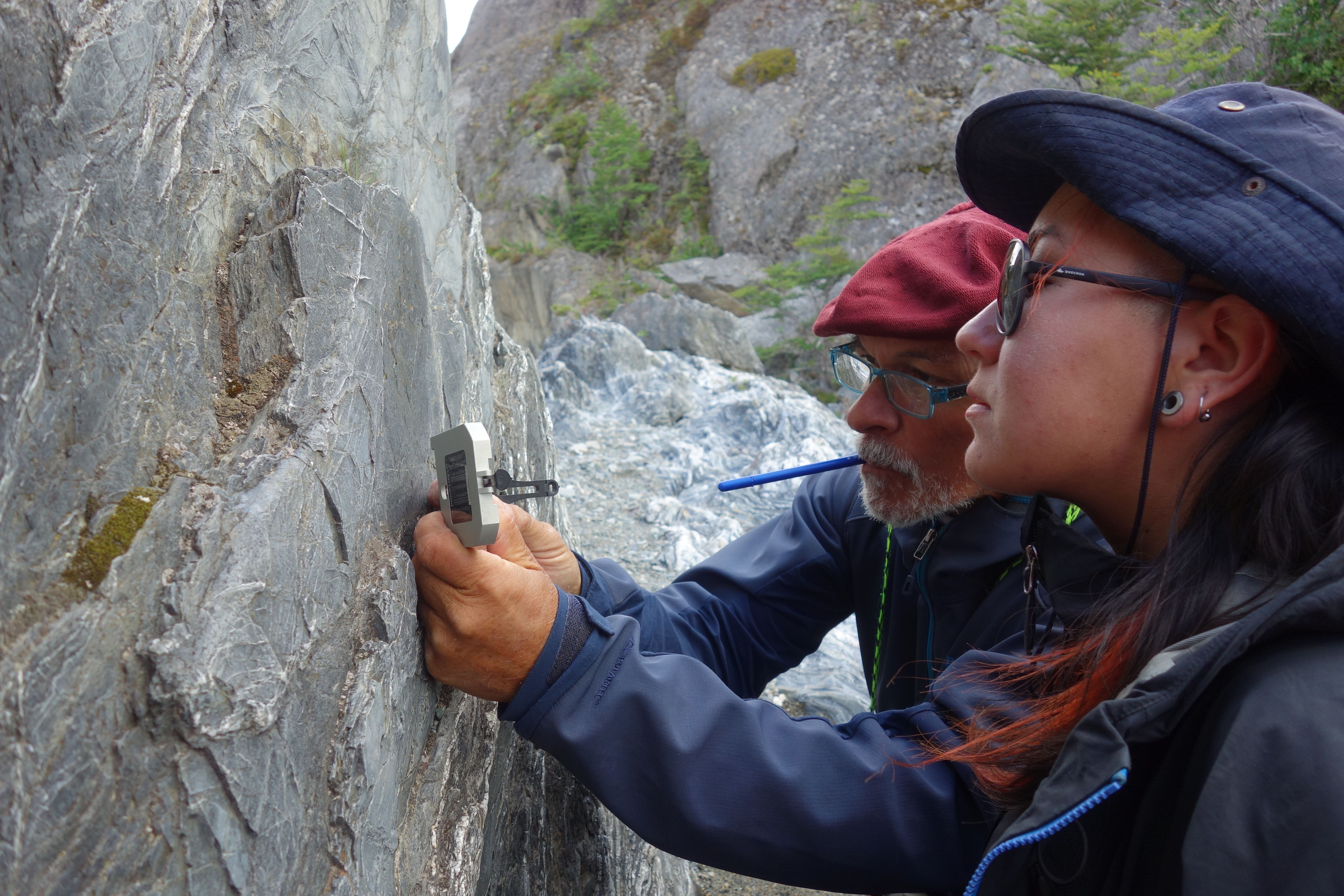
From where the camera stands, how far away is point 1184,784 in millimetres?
1124

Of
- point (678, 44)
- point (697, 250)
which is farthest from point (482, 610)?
point (678, 44)

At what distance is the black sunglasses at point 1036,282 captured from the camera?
50.1 inches

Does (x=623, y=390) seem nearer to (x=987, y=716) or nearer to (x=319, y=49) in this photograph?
(x=319, y=49)

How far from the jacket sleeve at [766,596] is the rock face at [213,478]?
0.74 m

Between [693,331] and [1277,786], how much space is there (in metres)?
9.55

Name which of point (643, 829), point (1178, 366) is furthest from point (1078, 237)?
point (643, 829)

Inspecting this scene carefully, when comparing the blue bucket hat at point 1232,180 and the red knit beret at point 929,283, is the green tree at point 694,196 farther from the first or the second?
the blue bucket hat at point 1232,180

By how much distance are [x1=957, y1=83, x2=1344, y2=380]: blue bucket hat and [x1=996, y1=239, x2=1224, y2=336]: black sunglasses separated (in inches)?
2.9

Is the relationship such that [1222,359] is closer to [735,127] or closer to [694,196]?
[694,196]

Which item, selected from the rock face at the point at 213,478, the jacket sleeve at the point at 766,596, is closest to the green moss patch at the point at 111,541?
the rock face at the point at 213,478

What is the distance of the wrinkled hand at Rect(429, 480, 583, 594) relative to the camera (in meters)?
1.86

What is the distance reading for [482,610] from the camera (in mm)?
1519

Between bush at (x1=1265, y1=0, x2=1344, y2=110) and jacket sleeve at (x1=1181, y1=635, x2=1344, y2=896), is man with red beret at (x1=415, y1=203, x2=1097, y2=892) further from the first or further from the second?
bush at (x1=1265, y1=0, x2=1344, y2=110)

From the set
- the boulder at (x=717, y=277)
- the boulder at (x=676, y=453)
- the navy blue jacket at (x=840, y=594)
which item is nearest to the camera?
the navy blue jacket at (x=840, y=594)
